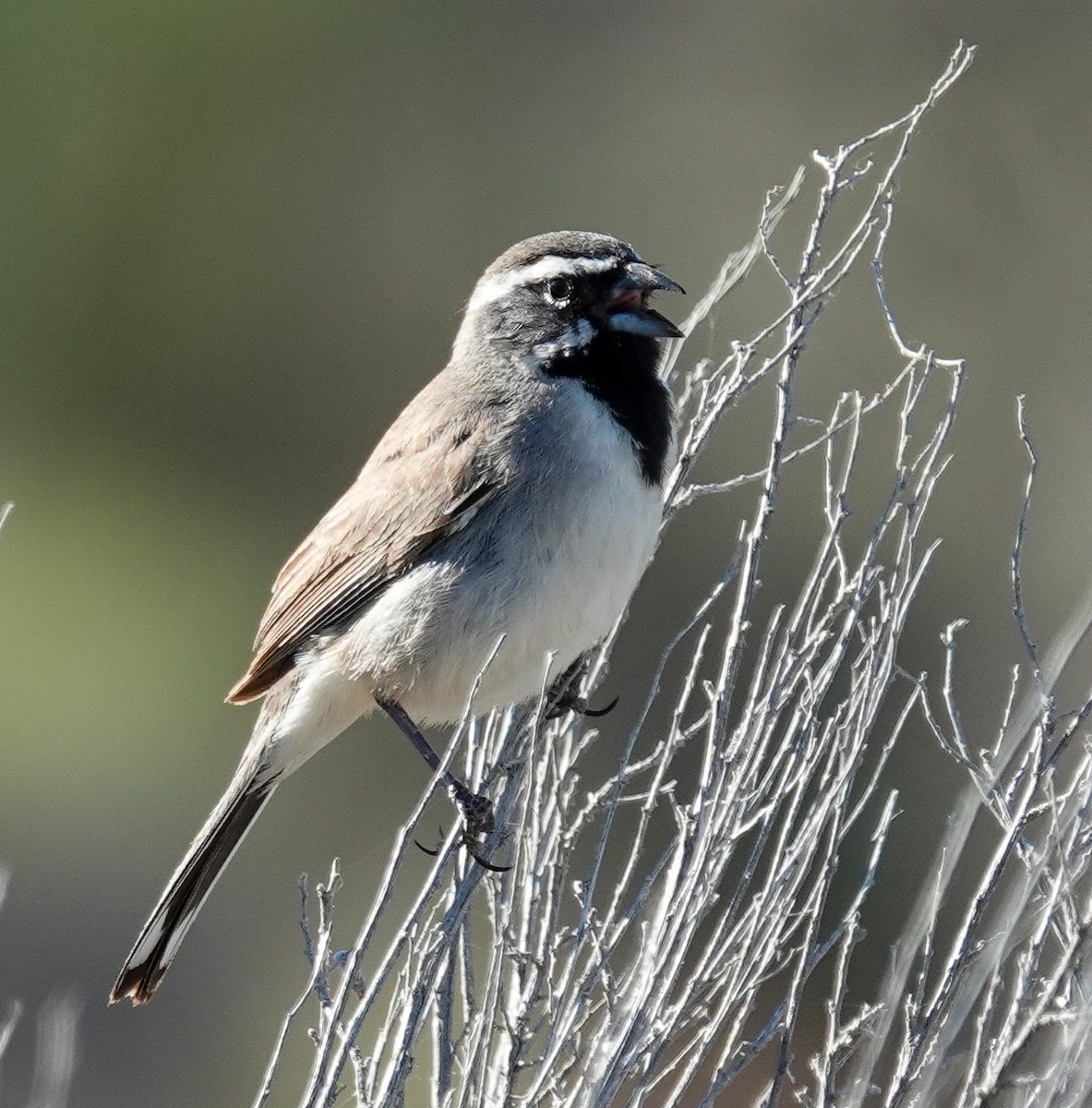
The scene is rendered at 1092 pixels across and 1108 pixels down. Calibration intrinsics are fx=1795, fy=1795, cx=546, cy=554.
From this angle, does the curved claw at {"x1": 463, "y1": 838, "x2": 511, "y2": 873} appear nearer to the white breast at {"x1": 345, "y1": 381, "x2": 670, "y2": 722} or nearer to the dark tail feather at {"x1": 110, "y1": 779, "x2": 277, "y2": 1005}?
the white breast at {"x1": 345, "y1": 381, "x2": 670, "y2": 722}

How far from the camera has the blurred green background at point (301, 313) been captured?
1210cm

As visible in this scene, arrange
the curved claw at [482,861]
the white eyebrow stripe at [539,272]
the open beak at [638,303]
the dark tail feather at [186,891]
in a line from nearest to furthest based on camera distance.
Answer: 1. the curved claw at [482,861]
2. the open beak at [638,303]
3. the white eyebrow stripe at [539,272]
4. the dark tail feather at [186,891]

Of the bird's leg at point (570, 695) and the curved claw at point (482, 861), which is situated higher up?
the bird's leg at point (570, 695)

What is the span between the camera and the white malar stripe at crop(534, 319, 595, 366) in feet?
14.2

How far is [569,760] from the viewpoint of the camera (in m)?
4.00

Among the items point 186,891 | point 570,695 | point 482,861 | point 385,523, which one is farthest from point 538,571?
point 186,891

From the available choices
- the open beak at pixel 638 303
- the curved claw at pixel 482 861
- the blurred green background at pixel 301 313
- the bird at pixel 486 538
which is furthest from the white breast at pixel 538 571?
the blurred green background at pixel 301 313

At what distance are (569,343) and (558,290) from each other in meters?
0.14

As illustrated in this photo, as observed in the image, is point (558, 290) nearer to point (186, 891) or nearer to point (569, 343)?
point (569, 343)

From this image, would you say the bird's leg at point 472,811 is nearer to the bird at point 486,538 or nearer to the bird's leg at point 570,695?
the bird at point 486,538

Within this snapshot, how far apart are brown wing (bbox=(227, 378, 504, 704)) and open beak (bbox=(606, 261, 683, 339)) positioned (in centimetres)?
38

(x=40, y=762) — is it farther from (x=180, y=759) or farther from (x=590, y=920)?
(x=590, y=920)

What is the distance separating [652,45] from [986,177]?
3.04m

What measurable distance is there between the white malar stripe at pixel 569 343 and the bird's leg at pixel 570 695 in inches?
29.4
